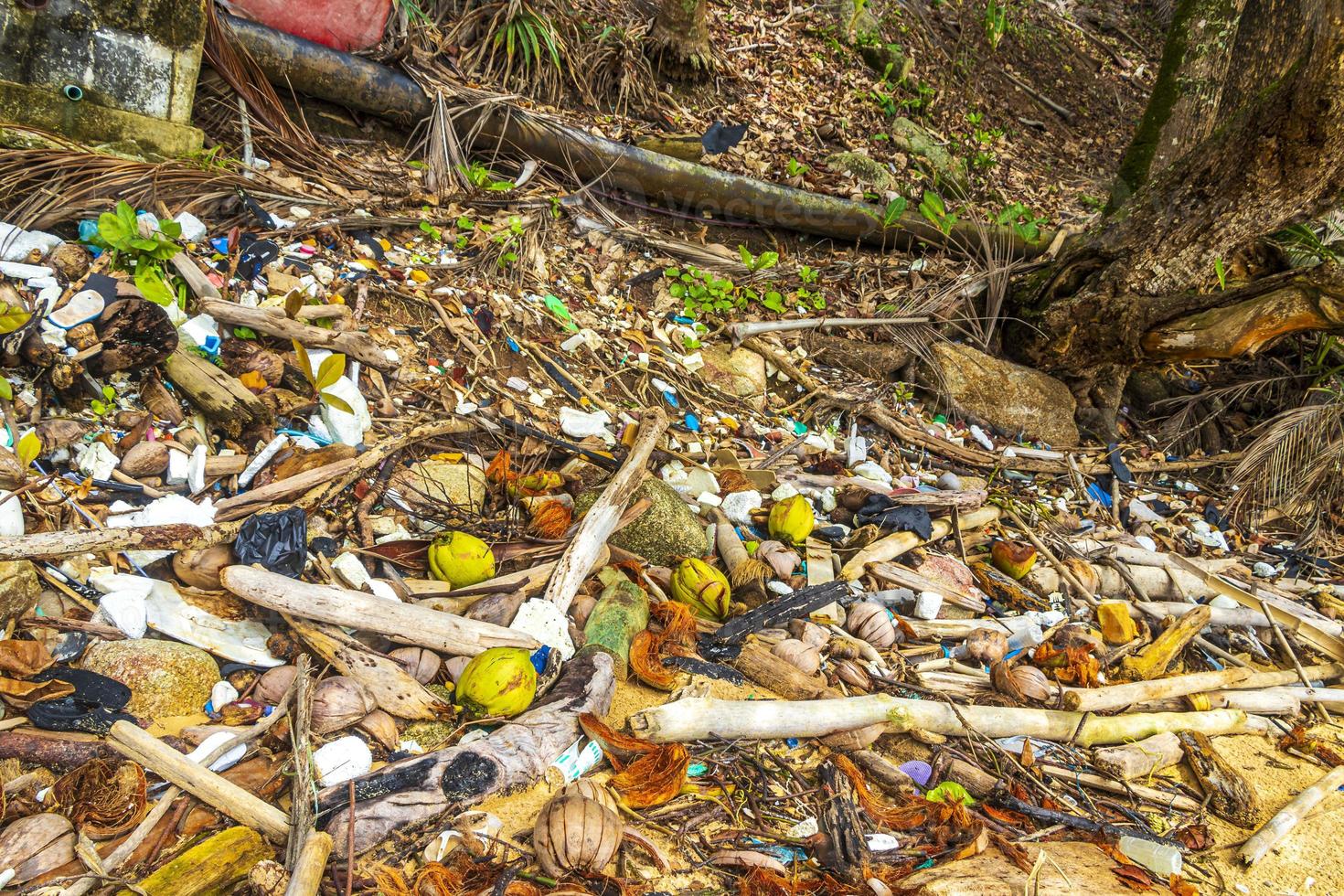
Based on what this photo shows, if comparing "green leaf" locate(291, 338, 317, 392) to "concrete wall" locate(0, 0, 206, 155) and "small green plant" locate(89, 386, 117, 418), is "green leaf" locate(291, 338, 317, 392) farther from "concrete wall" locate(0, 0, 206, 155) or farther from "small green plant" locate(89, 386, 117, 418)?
"concrete wall" locate(0, 0, 206, 155)

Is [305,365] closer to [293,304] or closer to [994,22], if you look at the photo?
[293,304]

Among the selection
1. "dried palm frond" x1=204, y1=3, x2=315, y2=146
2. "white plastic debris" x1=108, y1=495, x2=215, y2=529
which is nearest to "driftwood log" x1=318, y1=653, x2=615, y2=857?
"white plastic debris" x1=108, y1=495, x2=215, y2=529

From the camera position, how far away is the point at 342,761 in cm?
196

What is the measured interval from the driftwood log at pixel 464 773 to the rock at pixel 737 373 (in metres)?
2.47

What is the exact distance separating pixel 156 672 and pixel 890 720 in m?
2.09

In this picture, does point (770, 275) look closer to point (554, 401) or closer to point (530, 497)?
point (554, 401)

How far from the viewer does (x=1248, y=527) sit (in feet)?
15.2

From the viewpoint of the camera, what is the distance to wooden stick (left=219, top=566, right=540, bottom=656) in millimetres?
2191

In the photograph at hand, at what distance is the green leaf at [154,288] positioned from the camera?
2.84m

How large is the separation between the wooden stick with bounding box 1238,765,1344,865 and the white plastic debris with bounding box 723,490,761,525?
1.98 m

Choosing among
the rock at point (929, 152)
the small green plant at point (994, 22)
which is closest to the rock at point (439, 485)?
the rock at point (929, 152)

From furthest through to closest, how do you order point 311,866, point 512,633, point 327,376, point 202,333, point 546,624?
point 202,333 < point 327,376 < point 546,624 < point 512,633 < point 311,866

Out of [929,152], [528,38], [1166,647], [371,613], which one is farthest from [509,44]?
[1166,647]

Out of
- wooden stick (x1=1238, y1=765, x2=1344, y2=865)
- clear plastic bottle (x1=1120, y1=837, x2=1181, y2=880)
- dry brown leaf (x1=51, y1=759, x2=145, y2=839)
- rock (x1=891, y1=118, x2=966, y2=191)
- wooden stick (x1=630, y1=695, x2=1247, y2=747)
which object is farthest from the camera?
rock (x1=891, y1=118, x2=966, y2=191)
